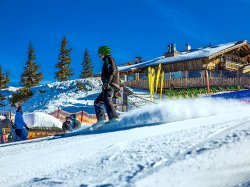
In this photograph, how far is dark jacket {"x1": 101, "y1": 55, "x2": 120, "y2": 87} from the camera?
7.27 metres

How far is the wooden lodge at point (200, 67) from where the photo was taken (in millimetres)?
43312

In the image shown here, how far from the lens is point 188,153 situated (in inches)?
117

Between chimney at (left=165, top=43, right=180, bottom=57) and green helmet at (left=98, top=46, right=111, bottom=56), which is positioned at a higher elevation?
chimney at (left=165, top=43, right=180, bottom=57)

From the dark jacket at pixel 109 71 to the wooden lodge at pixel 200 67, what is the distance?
34800 mm

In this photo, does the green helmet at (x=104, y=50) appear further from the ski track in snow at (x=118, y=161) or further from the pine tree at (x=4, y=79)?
the pine tree at (x=4, y=79)

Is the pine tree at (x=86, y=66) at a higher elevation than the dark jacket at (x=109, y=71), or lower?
higher

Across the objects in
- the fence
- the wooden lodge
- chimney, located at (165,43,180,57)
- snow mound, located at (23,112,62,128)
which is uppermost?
chimney, located at (165,43,180,57)

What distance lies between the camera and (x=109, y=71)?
23.9ft

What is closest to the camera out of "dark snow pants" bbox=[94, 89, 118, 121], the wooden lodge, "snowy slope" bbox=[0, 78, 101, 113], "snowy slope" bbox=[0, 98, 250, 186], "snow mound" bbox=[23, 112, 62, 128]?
"snowy slope" bbox=[0, 98, 250, 186]

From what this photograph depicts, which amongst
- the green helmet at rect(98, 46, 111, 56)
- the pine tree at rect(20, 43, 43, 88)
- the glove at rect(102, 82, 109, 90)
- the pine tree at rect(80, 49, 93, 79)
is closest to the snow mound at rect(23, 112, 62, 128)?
the glove at rect(102, 82, 109, 90)

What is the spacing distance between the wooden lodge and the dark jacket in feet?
114

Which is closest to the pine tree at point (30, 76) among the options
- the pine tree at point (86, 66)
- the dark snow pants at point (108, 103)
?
the pine tree at point (86, 66)

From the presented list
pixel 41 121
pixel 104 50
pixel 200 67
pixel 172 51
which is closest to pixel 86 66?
pixel 172 51

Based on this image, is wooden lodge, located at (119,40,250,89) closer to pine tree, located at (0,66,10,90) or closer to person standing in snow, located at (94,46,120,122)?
pine tree, located at (0,66,10,90)
